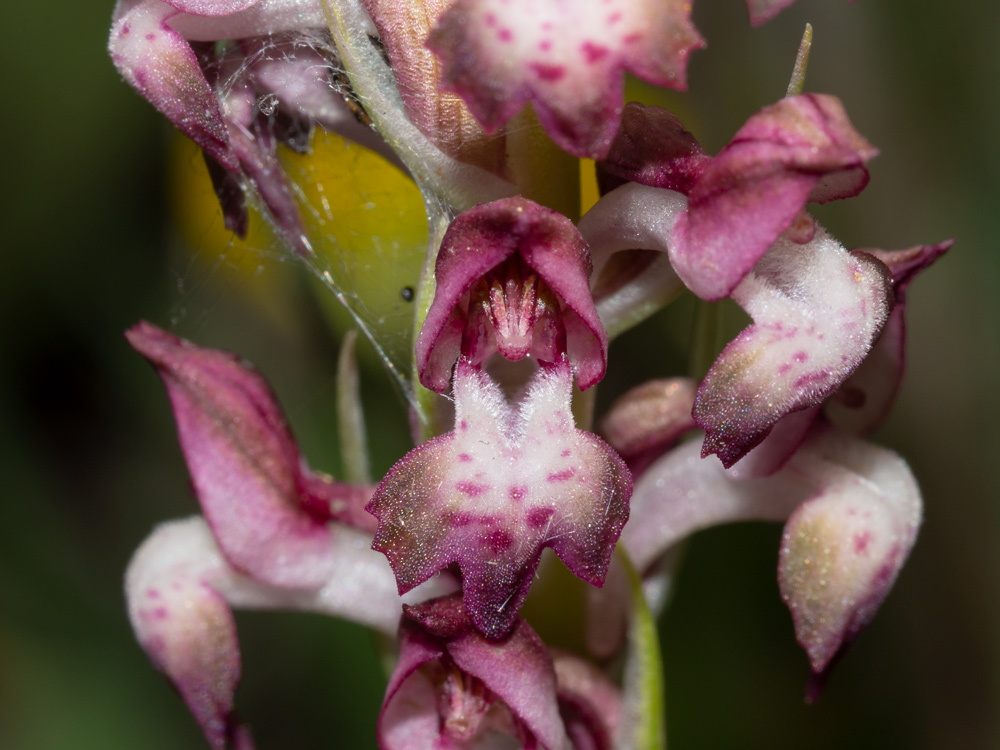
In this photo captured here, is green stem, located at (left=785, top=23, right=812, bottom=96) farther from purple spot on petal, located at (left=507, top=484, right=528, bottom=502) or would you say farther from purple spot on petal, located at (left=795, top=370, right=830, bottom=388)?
purple spot on petal, located at (left=507, top=484, right=528, bottom=502)

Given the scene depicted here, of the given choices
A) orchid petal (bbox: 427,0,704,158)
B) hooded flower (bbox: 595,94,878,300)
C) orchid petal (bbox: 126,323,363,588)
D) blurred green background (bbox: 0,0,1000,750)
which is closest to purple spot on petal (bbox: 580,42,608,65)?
orchid petal (bbox: 427,0,704,158)

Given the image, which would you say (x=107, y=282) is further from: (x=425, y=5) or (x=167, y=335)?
(x=425, y=5)

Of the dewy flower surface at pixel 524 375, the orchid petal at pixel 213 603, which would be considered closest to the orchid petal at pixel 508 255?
the dewy flower surface at pixel 524 375

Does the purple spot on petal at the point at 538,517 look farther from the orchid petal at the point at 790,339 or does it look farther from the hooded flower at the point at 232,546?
the hooded flower at the point at 232,546

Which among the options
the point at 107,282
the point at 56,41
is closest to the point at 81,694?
the point at 107,282

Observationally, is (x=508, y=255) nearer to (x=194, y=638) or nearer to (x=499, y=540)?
(x=499, y=540)
